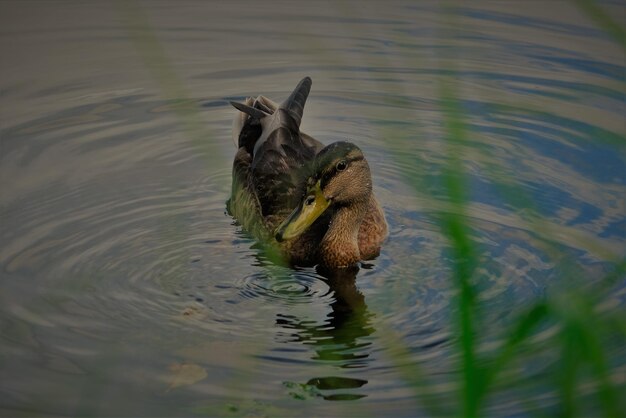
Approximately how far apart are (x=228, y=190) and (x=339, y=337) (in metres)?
2.93

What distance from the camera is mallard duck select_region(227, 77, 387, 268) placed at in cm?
744

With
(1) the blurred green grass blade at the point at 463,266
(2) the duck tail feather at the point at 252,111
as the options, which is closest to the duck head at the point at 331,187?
(2) the duck tail feather at the point at 252,111

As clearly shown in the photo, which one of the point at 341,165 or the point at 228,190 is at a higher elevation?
the point at 341,165

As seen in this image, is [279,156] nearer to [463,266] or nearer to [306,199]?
[306,199]

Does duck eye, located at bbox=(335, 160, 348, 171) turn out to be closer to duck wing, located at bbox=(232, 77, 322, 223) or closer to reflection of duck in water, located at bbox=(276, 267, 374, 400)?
duck wing, located at bbox=(232, 77, 322, 223)

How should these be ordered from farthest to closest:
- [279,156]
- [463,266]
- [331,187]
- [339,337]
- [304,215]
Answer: [279,156], [331,187], [304,215], [339,337], [463,266]

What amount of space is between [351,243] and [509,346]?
4.39m

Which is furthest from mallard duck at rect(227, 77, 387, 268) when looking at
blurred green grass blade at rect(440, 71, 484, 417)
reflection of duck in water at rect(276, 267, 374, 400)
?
blurred green grass blade at rect(440, 71, 484, 417)

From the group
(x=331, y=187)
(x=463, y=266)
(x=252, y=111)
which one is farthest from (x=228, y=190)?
(x=463, y=266)

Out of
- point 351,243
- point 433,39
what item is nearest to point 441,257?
point 351,243

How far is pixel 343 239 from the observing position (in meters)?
7.50

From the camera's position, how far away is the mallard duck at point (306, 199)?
293 inches

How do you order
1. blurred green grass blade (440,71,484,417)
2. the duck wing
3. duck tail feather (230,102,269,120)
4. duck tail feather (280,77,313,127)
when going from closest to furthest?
blurred green grass blade (440,71,484,417), the duck wing, duck tail feather (280,77,313,127), duck tail feather (230,102,269,120)

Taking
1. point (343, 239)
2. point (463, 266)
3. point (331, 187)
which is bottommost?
point (343, 239)
